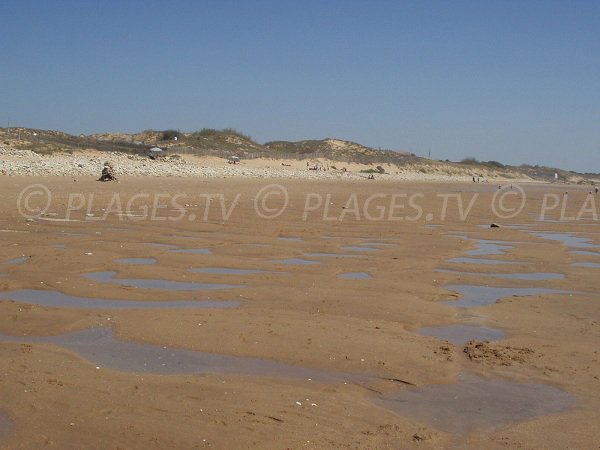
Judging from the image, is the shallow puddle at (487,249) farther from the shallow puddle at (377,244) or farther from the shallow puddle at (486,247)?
the shallow puddle at (377,244)

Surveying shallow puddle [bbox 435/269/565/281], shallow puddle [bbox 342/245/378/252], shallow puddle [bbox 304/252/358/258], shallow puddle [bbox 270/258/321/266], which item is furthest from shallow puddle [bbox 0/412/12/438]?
shallow puddle [bbox 342/245/378/252]

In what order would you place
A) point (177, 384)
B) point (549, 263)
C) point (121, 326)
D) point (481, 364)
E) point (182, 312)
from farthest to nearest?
point (549, 263), point (182, 312), point (121, 326), point (481, 364), point (177, 384)

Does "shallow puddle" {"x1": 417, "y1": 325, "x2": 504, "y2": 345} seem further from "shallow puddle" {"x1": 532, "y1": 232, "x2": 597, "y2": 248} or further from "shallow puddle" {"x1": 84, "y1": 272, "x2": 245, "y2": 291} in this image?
"shallow puddle" {"x1": 532, "y1": 232, "x2": 597, "y2": 248}

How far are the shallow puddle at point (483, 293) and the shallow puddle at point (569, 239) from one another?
20.0 feet

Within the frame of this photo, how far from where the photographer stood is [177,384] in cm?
527

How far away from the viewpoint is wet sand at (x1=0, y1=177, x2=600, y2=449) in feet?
14.9

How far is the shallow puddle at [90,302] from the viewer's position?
7754 millimetres

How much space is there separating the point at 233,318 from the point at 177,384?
2.04 metres

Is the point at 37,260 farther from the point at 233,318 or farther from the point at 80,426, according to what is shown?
the point at 80,426

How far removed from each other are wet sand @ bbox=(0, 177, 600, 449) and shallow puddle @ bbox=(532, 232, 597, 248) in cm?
147

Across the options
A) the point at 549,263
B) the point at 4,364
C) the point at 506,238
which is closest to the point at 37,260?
the point at 4,364

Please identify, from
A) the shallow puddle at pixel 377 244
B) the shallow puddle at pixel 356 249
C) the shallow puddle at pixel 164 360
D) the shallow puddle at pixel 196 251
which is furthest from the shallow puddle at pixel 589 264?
the shallow puddle at pixel 164 360

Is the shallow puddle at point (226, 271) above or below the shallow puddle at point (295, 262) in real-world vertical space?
below

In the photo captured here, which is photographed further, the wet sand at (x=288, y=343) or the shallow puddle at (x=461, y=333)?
the shallow puddle at (x=461, y=333)
